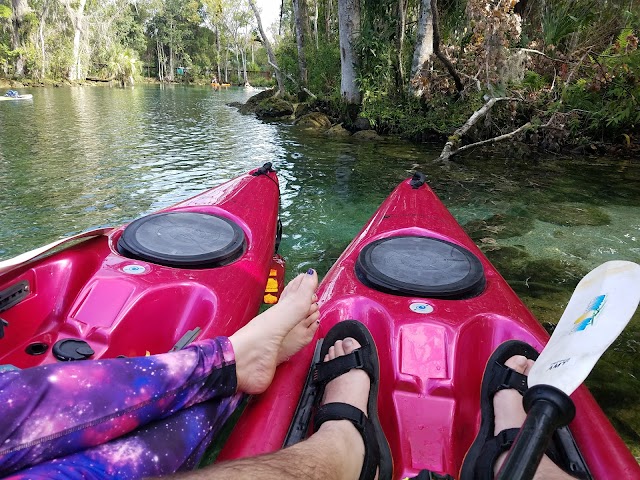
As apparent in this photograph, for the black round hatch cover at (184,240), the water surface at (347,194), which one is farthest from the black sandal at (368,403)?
the water surface at (347,194)

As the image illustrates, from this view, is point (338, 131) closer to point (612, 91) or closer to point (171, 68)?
point (612, 91)

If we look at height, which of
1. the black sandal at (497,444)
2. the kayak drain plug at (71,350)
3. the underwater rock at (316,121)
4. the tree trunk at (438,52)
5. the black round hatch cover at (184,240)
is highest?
the tree trunk at (438,52)

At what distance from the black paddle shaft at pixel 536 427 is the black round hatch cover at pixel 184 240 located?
5.37ft

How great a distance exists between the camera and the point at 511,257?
3721 mm

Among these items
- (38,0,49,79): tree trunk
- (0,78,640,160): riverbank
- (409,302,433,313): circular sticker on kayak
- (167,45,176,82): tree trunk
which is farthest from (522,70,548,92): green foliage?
(167,45,176,82): tree trunk

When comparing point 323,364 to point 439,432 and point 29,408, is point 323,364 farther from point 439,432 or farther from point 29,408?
point 29,408

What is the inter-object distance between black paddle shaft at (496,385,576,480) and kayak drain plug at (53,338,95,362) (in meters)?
1.52

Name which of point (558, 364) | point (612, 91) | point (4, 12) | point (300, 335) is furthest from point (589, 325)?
point (4, 12)

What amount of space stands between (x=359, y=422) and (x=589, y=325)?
0.67 m

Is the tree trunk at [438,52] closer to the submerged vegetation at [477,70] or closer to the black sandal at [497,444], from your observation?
the submerged vegetation at [477,70]

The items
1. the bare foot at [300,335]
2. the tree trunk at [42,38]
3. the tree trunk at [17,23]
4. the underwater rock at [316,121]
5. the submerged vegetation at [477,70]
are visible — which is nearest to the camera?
the bare foot at [300,335]

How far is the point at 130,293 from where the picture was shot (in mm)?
1943

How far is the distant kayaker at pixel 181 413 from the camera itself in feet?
3.29

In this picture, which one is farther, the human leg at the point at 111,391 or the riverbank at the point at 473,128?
the riverbank at the point at 473,128
